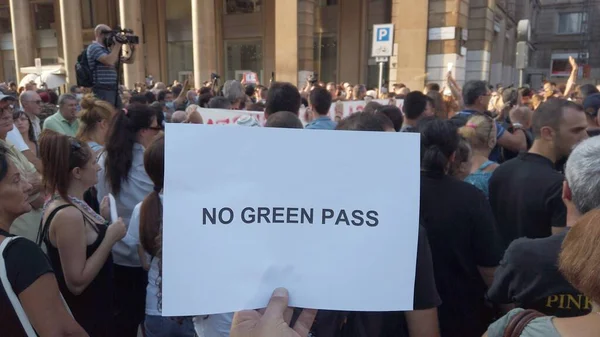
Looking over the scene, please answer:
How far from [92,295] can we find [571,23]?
1954 inches

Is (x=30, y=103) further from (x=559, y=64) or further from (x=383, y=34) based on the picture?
(x=559, y=64)

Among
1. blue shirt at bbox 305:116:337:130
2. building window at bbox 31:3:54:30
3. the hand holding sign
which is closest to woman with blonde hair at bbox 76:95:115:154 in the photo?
blue shirt at bbox 305:116:337:130

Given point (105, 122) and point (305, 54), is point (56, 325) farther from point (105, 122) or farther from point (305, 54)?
point (305, 54)

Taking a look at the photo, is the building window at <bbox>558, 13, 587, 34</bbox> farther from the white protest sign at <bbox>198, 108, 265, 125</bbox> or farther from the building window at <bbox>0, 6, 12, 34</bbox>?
the building window at <bbox>0, 6, 12, 34</bbox>

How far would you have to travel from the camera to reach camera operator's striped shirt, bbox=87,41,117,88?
Answer: 211 inches

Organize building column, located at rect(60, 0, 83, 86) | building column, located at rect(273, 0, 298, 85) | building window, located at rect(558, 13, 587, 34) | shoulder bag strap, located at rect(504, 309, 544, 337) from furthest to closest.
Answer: building window, located at rect(558, 13, 587, 34) < building column, located at rect(60, 0, 83, 86) < building column, located at rect(273, 0, 298, 85) < shoulder bag strap, located at rect(504, 309, 544, 337)

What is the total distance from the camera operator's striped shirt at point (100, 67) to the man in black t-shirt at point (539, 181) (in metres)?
4.47

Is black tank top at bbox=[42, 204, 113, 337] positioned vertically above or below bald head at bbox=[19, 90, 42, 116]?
below

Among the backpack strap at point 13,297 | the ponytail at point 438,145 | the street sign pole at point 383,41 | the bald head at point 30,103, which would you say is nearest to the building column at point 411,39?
the street sign pole at point 383,41

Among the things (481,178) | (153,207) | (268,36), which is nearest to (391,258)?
(153,207)

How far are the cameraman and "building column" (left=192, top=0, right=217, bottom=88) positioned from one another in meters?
13.3

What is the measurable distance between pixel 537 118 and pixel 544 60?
153 ft

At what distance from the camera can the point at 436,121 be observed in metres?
2.55

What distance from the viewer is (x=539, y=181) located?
8.86ft
